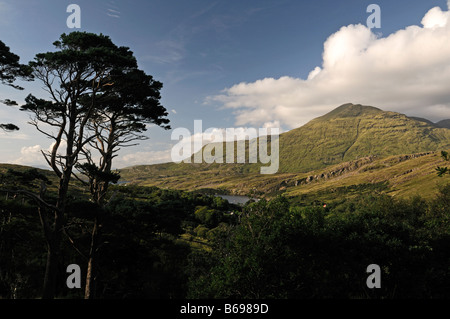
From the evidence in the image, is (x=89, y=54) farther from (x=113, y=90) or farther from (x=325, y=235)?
(x=325, y=235)

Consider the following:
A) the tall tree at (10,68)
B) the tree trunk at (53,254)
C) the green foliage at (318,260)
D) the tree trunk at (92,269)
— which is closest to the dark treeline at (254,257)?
the green foliage at (318,260)

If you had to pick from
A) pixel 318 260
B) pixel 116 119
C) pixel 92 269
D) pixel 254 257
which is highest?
pixel 116 119

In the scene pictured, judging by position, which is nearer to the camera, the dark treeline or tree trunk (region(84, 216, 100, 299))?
the dark treeline

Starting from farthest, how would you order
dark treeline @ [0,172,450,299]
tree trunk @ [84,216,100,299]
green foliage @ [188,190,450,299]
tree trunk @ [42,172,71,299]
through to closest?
tree trunk @ [84,216,100,299]
dark treeline @ [0,172,450,299]
tree trunk @ [42,172,71,299]
green foliage @ [188,190,450,299]

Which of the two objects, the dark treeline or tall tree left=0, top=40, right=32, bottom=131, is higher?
tall tree left=0, top=40, right=32, bottom=131

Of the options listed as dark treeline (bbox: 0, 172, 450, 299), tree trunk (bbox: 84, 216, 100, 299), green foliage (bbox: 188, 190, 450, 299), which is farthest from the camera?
tree trunk (bbox: 84, 216, 100, 299)

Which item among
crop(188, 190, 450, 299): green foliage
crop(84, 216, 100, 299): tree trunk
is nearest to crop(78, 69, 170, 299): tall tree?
crop(84, 216, 100, 299): tree trunk

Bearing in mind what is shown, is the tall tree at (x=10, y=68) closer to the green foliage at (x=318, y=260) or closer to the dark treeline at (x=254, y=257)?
the dark treeline at (x=254, y=257)

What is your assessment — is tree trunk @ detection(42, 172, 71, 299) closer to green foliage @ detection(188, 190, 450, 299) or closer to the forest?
the forest

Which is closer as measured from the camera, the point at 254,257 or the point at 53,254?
the point at 254,257

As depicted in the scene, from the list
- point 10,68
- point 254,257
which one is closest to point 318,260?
point 254,257

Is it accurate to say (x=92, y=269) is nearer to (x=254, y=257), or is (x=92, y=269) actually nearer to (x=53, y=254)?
(x=53, y=254)

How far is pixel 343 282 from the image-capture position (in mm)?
14586
